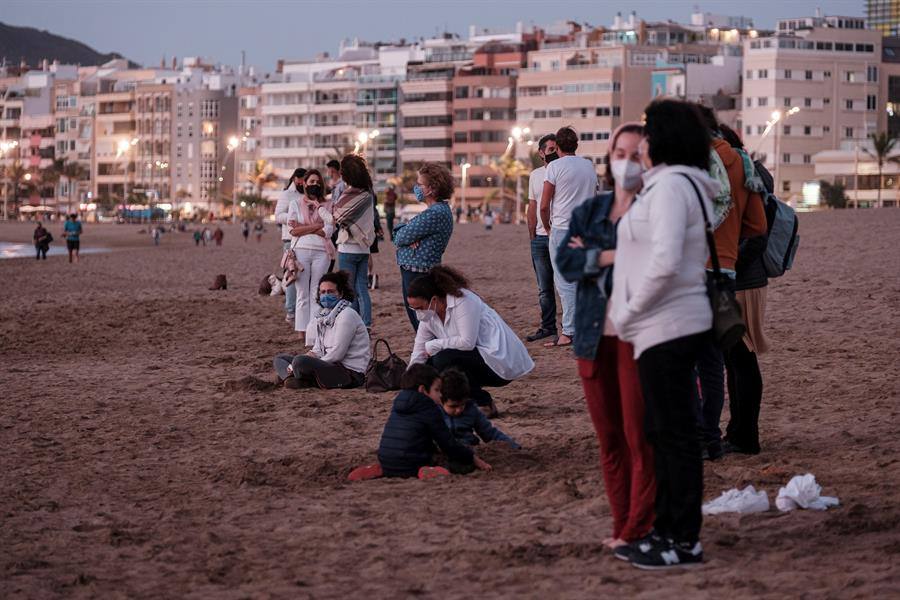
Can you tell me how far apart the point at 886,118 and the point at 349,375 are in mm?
118765

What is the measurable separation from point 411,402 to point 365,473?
436mm

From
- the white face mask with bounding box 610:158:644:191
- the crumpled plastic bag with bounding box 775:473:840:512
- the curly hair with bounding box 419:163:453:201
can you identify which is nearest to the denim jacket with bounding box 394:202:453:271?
the curly hair with bounding box 419:163:453:201

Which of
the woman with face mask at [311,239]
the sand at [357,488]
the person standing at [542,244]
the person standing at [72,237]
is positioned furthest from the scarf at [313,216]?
the person standing at [72,237]

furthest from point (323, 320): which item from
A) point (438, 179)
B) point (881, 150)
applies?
point (881, 150)

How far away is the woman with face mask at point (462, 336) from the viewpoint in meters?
9.92

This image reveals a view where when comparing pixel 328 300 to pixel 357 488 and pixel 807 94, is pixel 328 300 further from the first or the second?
pixel 807 94

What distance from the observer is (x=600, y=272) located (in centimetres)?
594

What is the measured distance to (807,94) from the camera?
399ft

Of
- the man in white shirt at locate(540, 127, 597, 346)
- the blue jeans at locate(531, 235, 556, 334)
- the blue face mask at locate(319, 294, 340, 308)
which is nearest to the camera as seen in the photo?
the blue face mask at locate(319, 294, 340, 308)

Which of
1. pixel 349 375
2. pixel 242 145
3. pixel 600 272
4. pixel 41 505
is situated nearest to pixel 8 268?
pixel 349 375

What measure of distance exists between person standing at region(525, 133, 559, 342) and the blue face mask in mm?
2250

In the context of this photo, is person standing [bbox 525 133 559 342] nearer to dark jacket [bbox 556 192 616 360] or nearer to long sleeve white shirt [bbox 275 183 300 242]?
long sleeve white shirt [bbox 275 183 300 242]

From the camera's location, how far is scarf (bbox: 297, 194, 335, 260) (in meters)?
14.4

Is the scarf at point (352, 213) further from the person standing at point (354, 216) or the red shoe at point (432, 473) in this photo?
the red shoe at point (432, 473)
